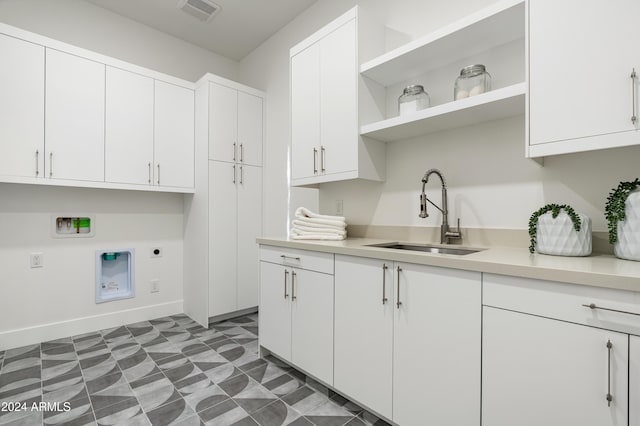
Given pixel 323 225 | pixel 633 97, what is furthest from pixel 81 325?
pixel 633 97

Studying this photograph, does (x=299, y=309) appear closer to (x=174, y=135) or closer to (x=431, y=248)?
(x=431, y=248)

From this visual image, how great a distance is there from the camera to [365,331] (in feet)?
5.06

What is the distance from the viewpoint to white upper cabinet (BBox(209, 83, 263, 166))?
9.89 ft

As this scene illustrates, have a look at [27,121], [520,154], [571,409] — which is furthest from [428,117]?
[27,121]

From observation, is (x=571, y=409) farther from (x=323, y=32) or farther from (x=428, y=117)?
(x=323, y=32)

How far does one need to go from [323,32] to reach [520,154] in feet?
4.95

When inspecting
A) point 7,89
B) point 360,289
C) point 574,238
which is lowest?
point 360,289

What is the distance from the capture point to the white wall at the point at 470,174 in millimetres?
1407

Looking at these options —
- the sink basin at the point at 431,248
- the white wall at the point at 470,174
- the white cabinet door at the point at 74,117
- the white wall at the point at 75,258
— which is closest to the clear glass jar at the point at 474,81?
the white wall at the point at 470,174

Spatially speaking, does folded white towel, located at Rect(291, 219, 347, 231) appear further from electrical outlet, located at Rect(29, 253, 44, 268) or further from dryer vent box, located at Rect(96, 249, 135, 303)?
electrical outlet, located at Rect(29, 253, 44, 268)

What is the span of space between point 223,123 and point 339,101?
57.9 inches

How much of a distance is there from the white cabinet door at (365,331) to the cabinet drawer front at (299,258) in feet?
0.28

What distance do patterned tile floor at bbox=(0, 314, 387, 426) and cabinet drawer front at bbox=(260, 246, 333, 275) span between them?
72cm

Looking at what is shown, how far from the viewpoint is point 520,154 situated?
1.60m
